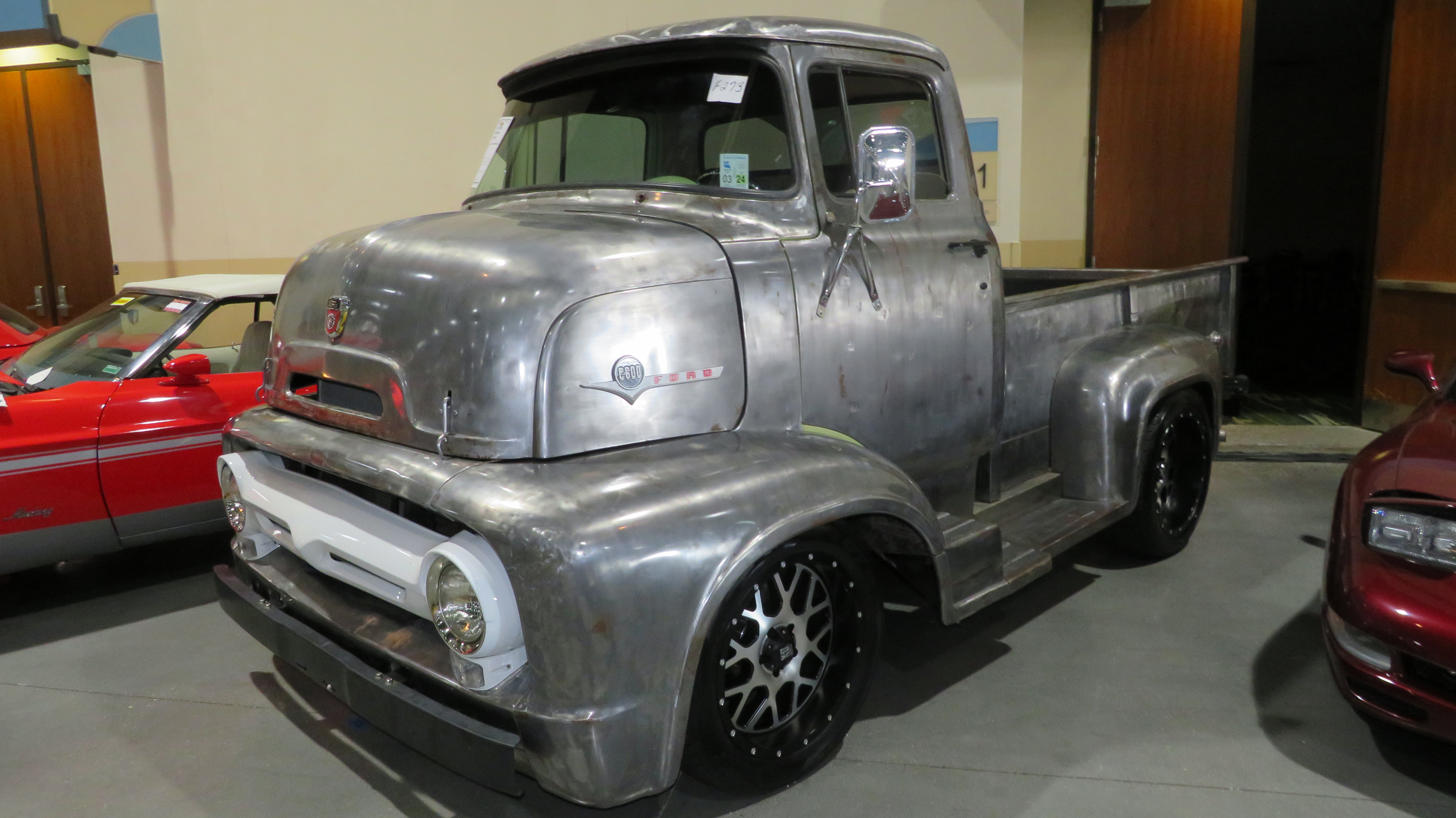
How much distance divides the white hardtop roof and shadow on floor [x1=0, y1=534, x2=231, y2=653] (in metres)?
1.29

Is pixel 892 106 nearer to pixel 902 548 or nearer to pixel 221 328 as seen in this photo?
pixel 902 548

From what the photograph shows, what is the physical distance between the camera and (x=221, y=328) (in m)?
4.78

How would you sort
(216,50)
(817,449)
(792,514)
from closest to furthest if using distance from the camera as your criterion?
(792,514) → (817,449) → (216,50)

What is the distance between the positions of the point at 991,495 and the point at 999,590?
2.36 feet

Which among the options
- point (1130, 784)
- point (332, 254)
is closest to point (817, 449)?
point (1130, 784)

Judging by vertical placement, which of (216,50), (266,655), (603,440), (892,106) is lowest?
(266,655)

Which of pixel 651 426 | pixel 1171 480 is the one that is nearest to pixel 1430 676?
pixel 1171 480

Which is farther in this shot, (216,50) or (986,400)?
Answer: (216,50)

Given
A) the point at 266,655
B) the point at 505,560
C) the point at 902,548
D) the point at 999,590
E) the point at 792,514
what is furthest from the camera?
the point at 266,655

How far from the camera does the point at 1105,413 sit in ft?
13.1

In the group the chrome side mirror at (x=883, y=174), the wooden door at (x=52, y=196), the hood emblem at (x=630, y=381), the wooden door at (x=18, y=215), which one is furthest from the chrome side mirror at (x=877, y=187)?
the wooden door at (x=18, y=215)

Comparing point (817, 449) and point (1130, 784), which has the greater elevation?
point (817, 449)

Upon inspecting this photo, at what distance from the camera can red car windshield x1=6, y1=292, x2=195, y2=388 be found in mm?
4438

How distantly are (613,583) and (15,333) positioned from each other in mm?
5785
